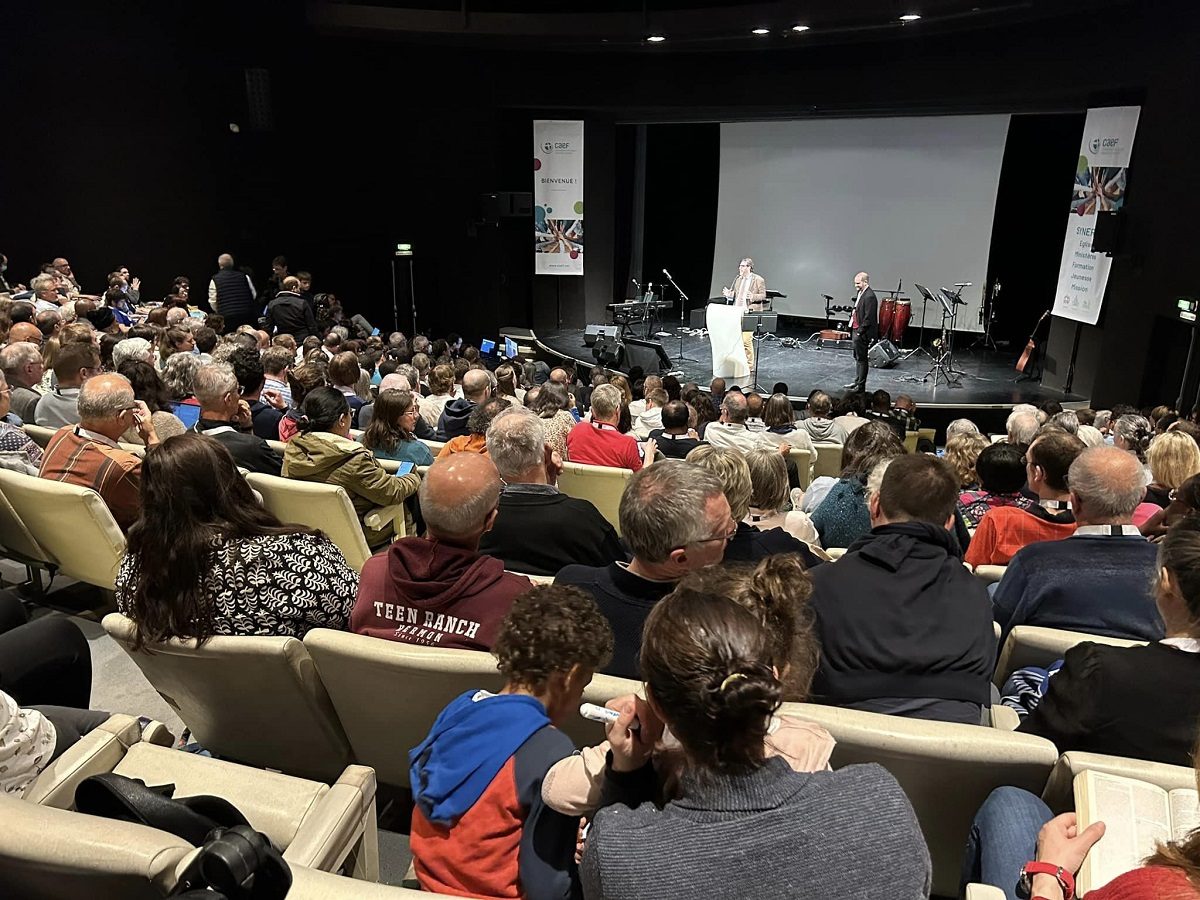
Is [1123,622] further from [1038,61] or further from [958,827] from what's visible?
[1038,61]

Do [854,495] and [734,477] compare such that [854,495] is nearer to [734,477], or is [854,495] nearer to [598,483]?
[734,477]

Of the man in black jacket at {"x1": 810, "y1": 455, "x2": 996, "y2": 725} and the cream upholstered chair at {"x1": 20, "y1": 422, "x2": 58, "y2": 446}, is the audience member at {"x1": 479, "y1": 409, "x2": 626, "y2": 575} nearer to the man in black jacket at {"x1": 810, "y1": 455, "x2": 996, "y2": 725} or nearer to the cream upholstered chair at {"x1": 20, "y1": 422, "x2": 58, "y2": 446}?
the man in black jacket at {"x1": 810, "y1": 455, "x2": 996, "y2": 725}

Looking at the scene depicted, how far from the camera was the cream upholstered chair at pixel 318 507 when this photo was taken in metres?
3.06

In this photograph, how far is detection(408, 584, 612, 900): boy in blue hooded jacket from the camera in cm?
134

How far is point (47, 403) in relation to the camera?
13.8 feet

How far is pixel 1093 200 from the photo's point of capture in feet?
31.3

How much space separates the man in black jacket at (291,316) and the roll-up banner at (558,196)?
16.9 feet

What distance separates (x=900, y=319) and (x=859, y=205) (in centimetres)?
228

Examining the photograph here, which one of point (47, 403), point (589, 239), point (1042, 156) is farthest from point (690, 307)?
point (47, 403)

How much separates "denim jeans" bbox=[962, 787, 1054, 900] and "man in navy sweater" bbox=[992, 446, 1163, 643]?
2.69 feet

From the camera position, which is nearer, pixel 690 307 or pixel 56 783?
pixel 56 783

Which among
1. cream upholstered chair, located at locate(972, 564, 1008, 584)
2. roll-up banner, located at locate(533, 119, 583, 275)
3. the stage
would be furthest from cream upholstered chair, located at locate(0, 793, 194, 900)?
roll-up banner, located at locate(533, 119, 583, 275)

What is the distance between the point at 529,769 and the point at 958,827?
3.39 feet

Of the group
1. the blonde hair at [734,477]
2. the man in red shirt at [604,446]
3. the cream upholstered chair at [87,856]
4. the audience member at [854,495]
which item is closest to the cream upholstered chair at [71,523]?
the cream upholstered chair at [87,856]
